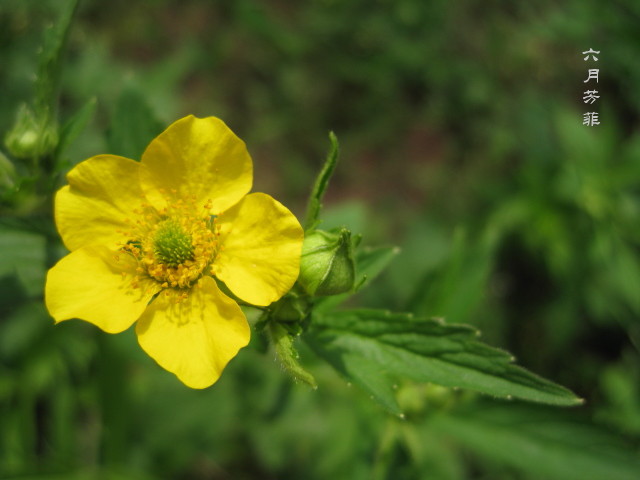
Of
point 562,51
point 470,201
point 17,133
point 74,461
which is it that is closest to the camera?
point 17,133

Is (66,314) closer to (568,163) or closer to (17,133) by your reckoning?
(17,133)

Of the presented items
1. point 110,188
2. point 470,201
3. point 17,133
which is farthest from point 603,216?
point 17,133

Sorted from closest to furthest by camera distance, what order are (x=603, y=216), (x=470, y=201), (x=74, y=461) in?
1. (x=74, y=461)
2. (x=603, y=216)
3. (x=470, y=201)

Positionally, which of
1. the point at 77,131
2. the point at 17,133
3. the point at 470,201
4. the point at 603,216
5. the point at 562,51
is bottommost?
the point at 17,133

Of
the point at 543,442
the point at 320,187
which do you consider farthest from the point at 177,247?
the point at 543,442

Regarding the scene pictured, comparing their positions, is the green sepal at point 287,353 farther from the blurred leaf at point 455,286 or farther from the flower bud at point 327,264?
the blurred leaf at point 455,286

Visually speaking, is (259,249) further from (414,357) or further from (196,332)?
(414,357)

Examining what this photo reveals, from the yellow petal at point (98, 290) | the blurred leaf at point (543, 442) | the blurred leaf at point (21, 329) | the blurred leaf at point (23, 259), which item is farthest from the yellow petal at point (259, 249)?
the blurred leaf at point (21, 329)

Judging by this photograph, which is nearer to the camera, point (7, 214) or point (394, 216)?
point (7, 214)
